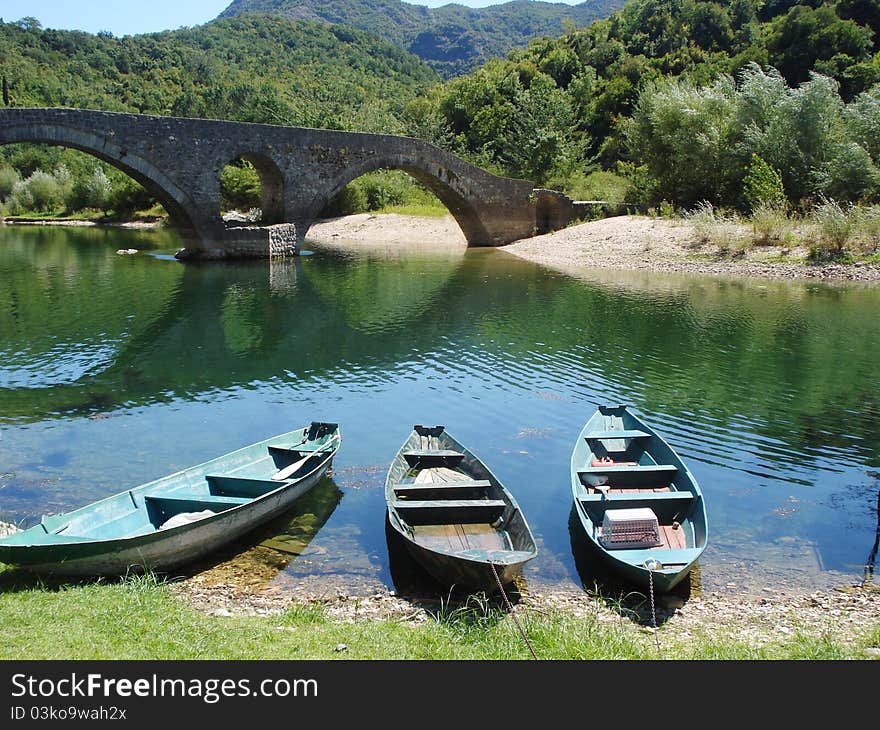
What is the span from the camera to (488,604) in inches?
267

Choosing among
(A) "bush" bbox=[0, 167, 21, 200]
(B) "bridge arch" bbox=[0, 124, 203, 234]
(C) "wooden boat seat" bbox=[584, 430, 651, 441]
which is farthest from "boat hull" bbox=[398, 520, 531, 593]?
(A) "bush" bbox=[0, 167, 21, 200]

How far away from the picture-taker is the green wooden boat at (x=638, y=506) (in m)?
7.02

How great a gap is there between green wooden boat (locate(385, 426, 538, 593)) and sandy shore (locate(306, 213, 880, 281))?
20.2 m

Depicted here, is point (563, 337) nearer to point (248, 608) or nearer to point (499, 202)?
point (248, 608)

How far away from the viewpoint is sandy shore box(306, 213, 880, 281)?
26203mm

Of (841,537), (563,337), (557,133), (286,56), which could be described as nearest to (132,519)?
(841,537)

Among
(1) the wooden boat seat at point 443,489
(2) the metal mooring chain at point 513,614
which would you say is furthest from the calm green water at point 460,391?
(2) the metal mooring chain at point 513,614

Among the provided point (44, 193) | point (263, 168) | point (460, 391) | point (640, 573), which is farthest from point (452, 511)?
point (44, 193)

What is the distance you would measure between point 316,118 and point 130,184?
14.1 m

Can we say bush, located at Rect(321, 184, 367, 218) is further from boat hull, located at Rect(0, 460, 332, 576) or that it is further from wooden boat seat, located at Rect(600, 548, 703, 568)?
wooden boat seat, located at Rect(600, 548, 703, 568)

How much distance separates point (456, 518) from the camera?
7930 mm

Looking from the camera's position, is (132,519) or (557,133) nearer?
(132,519)

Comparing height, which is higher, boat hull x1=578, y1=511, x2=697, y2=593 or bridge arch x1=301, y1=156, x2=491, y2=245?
bridge arch x1=301, y1=156, x2=491, y2=245

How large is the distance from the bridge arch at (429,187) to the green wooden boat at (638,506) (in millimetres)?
24021
